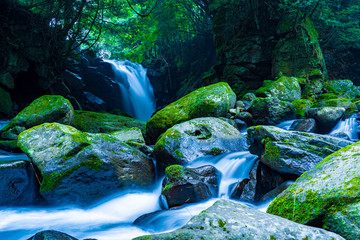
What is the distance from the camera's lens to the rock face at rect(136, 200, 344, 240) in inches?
62.3

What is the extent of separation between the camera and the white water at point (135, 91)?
56.5 feet

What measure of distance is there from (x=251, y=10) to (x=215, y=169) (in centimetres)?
1131

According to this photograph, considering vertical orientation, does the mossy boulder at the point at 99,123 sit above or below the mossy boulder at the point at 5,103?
below

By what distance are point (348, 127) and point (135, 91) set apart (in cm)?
1456

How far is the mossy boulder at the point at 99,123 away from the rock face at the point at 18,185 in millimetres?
4167

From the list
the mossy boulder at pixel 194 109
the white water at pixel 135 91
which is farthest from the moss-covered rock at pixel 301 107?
the white water at pixel 135 91

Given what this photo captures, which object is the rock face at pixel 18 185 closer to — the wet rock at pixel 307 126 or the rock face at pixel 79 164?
the rock face at pixel 79 164

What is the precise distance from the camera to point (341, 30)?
13805 mm

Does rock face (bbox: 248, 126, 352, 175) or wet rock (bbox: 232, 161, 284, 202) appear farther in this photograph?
wet rock (bbox: 232, 161, 284, 202)

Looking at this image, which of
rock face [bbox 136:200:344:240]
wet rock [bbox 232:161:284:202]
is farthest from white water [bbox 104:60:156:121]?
rock face [bbox 136:200:344:240]

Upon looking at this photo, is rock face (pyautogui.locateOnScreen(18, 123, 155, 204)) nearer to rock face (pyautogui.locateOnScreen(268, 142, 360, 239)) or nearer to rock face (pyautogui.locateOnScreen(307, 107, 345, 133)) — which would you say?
rock face (pyautogui.locateOnScreen(268, 142, 360, 239))

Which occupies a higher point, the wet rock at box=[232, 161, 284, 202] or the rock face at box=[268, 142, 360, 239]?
the rock face at box=[268, 142, 360, 239]

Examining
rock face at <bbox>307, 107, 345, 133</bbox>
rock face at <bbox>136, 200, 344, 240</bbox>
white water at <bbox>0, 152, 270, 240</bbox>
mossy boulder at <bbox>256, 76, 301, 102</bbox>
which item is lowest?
white water at <bbox>0, 152, 270, 240</bbox>

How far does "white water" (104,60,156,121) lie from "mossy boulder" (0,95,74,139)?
9.21m
